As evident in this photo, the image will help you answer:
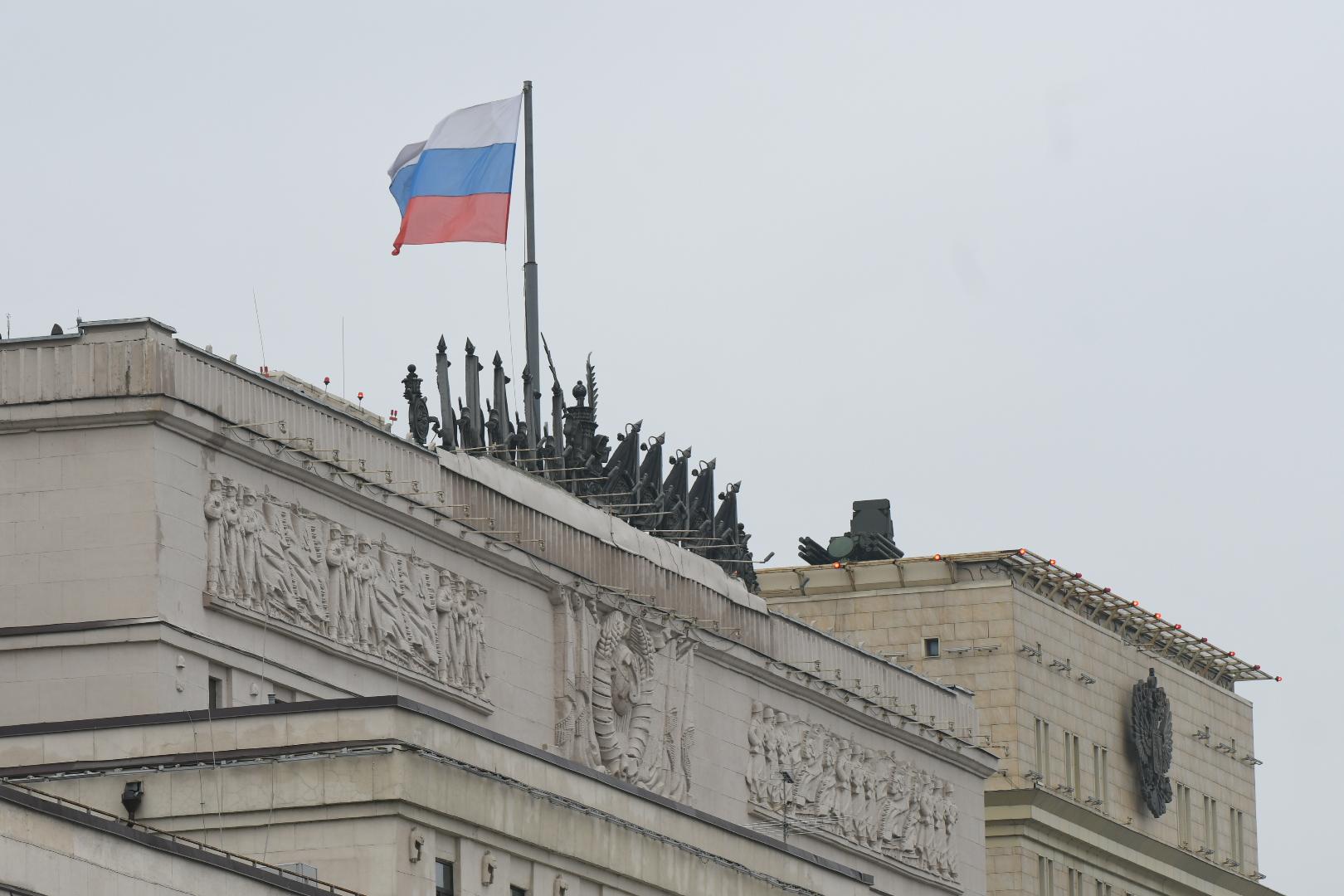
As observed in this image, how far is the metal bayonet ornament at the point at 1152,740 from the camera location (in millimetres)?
115562

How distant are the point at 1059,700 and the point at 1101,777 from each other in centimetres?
358

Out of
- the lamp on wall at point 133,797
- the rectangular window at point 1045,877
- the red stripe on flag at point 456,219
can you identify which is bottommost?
the lamp on wall at point 133,797

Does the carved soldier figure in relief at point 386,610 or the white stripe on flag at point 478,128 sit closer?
the carved soldier figure in relief at point 386,610

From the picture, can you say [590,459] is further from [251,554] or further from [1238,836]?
[1238,836]

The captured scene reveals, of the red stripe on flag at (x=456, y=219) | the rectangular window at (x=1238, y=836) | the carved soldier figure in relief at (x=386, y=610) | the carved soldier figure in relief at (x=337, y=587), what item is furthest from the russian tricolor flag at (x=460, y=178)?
the rectangular window at (x=1238, y=836)

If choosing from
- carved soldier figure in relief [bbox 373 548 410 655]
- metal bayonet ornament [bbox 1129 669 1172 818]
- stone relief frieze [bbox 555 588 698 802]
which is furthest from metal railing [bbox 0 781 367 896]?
metal bayonet ornament [bbox 1129 669 1172 818]

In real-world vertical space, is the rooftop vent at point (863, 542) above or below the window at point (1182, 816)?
above

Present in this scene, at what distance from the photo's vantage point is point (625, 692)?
7944 cm

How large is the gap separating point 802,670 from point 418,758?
97.2 feet

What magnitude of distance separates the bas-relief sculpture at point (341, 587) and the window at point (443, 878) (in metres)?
8.60

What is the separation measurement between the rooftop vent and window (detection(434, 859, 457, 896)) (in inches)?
2110

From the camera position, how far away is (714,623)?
84375 millimetres

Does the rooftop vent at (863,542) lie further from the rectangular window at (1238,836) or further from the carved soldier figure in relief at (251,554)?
the carved soldier figure in relief at (251,554)

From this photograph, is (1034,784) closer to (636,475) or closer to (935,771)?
(935,771)
